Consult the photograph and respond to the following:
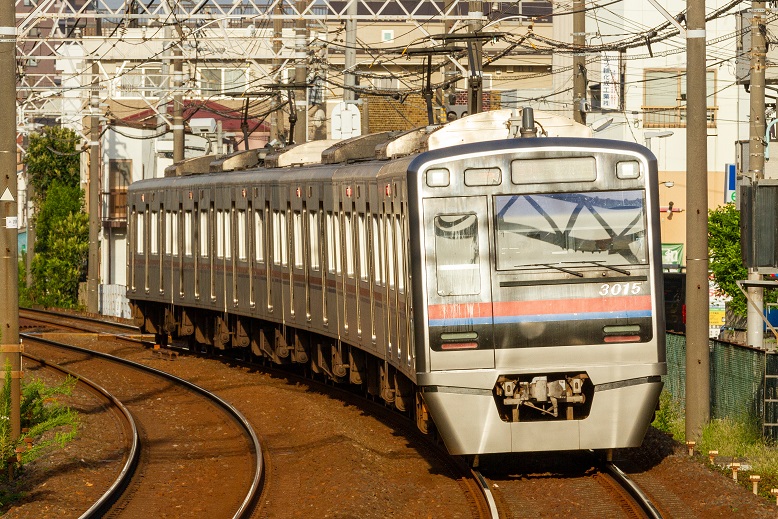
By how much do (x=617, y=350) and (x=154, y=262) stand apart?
15776mm

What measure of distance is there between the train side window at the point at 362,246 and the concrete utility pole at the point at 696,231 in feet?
11.7

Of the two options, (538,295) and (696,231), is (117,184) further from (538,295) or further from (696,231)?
(538,295)

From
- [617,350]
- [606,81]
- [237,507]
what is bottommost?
[237,507]

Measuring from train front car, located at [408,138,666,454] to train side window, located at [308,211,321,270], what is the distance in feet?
21.0

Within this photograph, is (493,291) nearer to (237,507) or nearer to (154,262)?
(237,507)

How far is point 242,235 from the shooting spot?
887 inches

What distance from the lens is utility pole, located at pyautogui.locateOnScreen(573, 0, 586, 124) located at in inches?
936

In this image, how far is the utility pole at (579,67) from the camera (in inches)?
936

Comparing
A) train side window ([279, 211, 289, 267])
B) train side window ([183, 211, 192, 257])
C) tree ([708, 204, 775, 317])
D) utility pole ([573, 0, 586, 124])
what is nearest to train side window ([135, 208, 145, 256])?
A: train side window ([183, 211, 192, 257])

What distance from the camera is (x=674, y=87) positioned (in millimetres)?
43938

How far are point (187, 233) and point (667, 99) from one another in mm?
22828

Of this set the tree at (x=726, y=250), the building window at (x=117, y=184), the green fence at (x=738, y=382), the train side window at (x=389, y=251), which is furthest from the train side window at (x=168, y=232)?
the building window at (x=117, y=184)

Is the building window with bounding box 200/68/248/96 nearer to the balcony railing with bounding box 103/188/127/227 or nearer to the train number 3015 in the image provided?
the balcony railing with bounding box 103/188/127/227

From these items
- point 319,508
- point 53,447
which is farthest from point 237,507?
point 53,447
